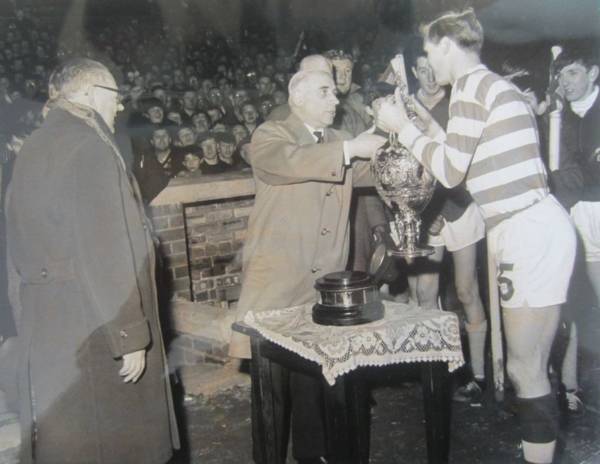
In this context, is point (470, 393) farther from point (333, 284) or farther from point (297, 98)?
point (297, 98)

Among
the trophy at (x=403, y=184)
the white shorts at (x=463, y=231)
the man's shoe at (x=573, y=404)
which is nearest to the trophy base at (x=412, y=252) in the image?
the trophy at (x=403, y=184)

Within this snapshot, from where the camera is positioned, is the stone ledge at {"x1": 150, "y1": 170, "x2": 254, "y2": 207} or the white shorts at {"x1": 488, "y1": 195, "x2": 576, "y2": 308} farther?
the stone ledge at {"x1": 150, "y1": 170, "x2": 254, "y2": 207}

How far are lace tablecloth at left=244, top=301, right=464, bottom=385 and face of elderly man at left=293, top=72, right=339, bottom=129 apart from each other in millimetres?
897

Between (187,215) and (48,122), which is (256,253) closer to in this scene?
(48,122)

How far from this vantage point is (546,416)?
101 inches

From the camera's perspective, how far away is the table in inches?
96.5

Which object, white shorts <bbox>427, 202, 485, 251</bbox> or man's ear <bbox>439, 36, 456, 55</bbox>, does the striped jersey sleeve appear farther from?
white shorts <bbox>427, 202, 485, 251</bbox>

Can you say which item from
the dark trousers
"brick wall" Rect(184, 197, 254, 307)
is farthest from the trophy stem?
"brick wall" Rect(184, 197, 254, 307)

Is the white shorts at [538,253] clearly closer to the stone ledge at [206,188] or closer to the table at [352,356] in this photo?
the table at [352,356]

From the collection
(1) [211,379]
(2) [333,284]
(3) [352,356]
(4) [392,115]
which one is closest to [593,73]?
(4) [392,115]

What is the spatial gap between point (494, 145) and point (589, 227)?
1.47m

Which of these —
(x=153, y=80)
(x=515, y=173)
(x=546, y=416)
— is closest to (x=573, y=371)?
(x=546, y=416)

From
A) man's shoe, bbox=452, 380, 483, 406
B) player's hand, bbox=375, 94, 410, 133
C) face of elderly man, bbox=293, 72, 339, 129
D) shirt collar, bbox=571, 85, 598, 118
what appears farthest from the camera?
man's shoe, bbox=452, 380, 483, 406

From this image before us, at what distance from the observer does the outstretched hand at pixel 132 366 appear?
7.96ft
